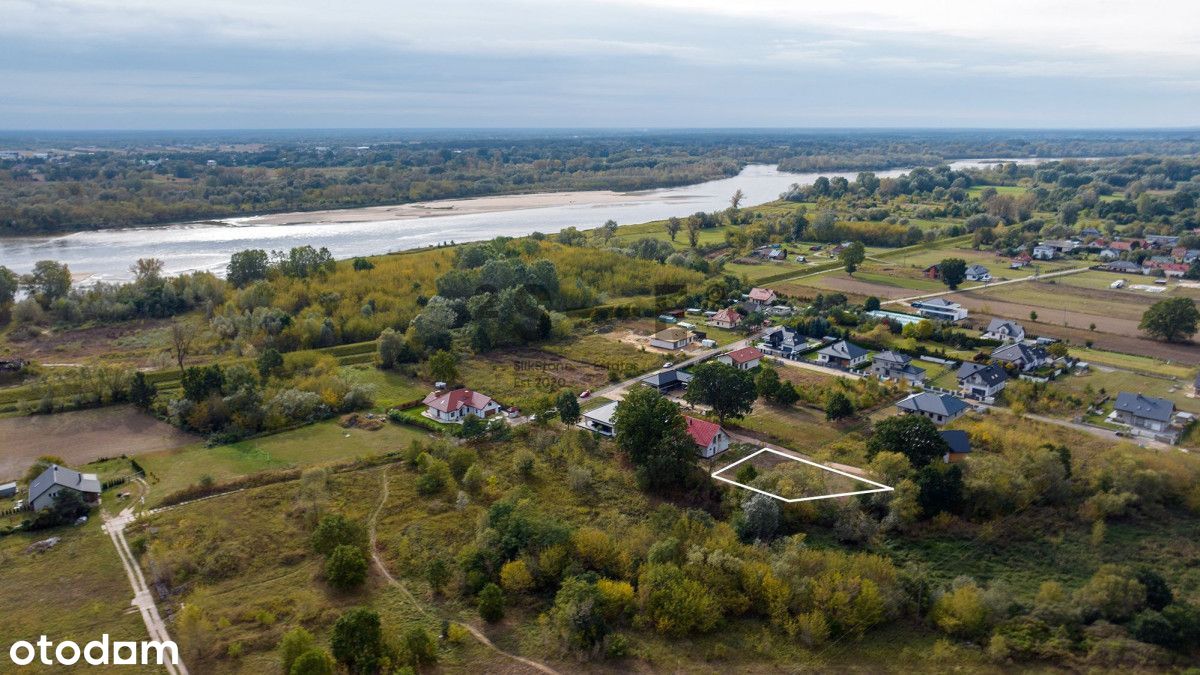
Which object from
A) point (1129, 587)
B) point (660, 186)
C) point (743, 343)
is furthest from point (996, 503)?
point (660, 186)

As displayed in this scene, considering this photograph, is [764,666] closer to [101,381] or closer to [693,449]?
[693,449]

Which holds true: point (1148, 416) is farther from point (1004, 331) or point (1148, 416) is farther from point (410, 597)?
point (410, 597)

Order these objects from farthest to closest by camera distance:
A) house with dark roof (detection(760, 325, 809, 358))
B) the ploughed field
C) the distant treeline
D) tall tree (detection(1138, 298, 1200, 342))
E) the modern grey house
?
the distant treeline, tall tree (detection(1138, 298, 1200, 342)), house with dark roof (detection(760, 325, 809, 358)), the modern grey house, the ploughed field

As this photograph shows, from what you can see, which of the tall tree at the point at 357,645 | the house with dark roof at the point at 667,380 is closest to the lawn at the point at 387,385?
the house with dark roof at the point at 667,380

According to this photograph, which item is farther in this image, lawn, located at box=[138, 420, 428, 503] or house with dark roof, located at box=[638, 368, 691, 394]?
house with dark roof, located at box=[638, 368, 691, 394]

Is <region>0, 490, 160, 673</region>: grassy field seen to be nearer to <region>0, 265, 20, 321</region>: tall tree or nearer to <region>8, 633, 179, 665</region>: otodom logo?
<region>8, 633, 179, 665</region>: otodom logo

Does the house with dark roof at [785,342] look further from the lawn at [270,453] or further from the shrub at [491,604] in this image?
the shrub at [491,604]

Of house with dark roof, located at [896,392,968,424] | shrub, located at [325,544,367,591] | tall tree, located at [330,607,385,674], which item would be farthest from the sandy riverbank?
tall tree, located at [330,607,385,674]
